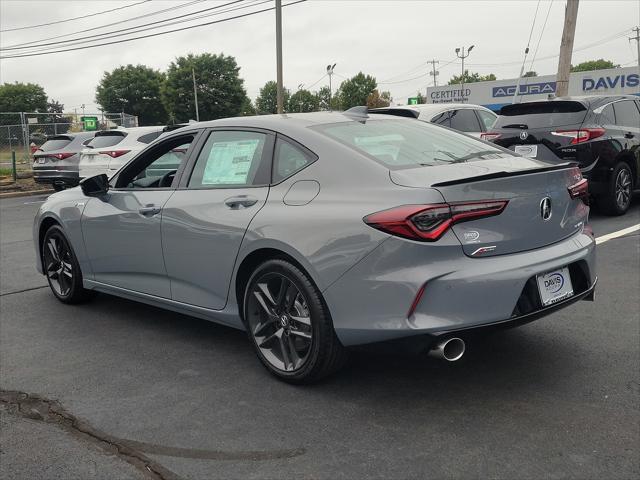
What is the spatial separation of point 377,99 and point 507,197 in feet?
332

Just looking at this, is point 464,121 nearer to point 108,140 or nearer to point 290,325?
point 108,140

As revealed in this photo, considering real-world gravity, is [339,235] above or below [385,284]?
above

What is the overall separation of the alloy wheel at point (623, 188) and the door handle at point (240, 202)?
677cm

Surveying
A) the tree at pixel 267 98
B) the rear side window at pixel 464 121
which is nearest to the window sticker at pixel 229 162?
the rear side window at pixel 464 121

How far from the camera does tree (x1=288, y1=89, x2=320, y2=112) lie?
11562 centimetres

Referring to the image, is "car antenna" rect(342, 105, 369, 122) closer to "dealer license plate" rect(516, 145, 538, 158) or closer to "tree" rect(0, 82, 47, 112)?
"dealer license plate" rect(516, 145, 538, 158)

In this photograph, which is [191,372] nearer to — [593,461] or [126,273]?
Result: [126,273]

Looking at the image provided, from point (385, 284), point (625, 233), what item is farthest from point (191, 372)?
point (625, 233)

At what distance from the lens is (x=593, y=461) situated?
9.11 ft

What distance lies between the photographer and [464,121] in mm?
11102

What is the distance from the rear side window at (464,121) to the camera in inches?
432

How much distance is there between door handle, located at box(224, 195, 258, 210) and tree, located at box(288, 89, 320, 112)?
112 metres

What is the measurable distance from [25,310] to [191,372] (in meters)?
2.32

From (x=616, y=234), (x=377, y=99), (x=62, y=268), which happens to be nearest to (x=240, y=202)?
(x=62, y=268)
